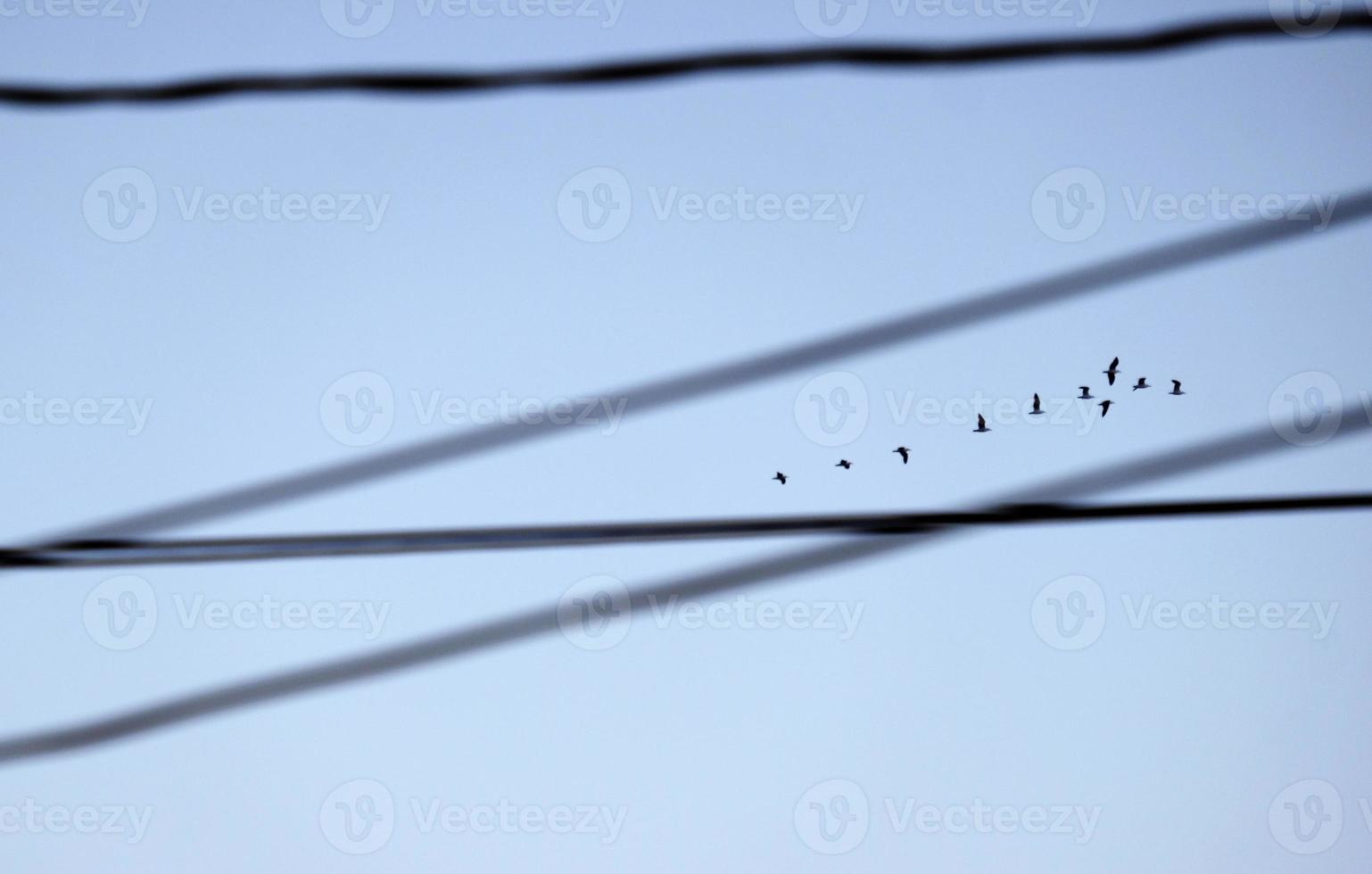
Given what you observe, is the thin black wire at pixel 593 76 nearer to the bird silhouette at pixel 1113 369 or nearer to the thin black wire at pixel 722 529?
the thin black wire at pixel 722 529

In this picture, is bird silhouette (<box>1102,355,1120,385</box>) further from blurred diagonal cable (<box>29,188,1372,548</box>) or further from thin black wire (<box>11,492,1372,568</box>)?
thin black wire (<box>11,492,1372,568</box>)

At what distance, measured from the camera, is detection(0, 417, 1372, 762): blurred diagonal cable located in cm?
183

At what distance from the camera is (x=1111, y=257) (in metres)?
2.00

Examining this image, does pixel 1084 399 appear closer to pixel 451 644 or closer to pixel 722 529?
pixel 722 529

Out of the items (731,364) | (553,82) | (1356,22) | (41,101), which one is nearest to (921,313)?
(731,364)

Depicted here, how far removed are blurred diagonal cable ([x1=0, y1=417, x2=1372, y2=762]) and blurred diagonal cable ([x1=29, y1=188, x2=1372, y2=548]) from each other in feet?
1.13

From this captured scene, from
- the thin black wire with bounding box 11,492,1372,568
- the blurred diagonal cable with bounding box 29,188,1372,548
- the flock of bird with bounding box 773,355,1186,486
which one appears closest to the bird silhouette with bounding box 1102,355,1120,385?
the flock of bird with bounding box 773,355,1186,486

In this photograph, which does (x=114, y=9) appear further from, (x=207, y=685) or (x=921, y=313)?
(x=921, y=313)

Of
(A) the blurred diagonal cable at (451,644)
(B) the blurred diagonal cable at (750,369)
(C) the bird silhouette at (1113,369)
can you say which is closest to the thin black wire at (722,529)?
(B) the blurred diagonal cable at (750,369)

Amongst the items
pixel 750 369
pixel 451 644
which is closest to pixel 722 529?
pixel 750 369

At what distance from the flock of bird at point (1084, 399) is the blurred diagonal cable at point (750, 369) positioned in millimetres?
177

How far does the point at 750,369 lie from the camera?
1809 mm

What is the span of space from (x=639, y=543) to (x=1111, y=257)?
115 centimetres

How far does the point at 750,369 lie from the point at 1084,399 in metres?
0.72
